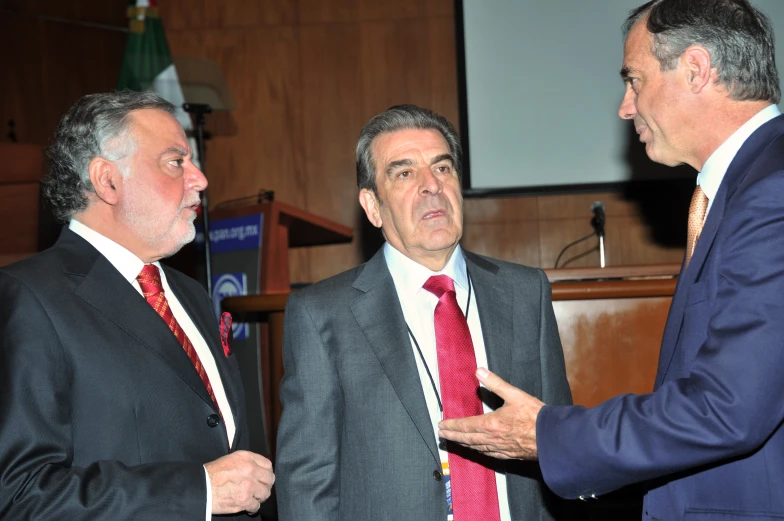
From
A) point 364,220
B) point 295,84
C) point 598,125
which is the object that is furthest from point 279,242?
point 598,125

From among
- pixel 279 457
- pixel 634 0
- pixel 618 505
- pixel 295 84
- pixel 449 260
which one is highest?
pixel 634 0

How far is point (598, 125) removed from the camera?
632 cm

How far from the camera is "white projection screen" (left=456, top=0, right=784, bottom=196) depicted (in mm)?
6301

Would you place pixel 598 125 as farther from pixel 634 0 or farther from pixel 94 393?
pixel 94 393

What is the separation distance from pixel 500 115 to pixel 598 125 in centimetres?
78

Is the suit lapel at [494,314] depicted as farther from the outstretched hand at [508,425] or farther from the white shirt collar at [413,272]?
the outstretched hand at [508,425]

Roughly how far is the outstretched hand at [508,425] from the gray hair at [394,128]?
2.78 feet

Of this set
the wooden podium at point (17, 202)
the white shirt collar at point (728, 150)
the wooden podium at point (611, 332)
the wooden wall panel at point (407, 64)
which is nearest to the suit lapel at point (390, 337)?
the white shirt collar at point (728, 150)

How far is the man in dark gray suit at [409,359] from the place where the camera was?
6.36ft

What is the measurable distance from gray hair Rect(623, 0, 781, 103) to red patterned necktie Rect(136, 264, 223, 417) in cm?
131

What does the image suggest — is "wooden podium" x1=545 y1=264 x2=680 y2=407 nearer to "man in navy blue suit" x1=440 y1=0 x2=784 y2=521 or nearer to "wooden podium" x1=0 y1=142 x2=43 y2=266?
"man in navy blue suit" x1=440 y1=0 x2=784 y2=521

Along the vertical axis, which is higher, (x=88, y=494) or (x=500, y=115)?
(x=500, y=115)

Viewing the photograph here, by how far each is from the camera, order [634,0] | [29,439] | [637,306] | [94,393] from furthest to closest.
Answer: [634,0] < [637,306] < [94,393] < [29,439]

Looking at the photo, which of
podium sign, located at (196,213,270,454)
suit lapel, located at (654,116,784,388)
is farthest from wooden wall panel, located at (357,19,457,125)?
suit lapel, located at (654,116,784,388)
